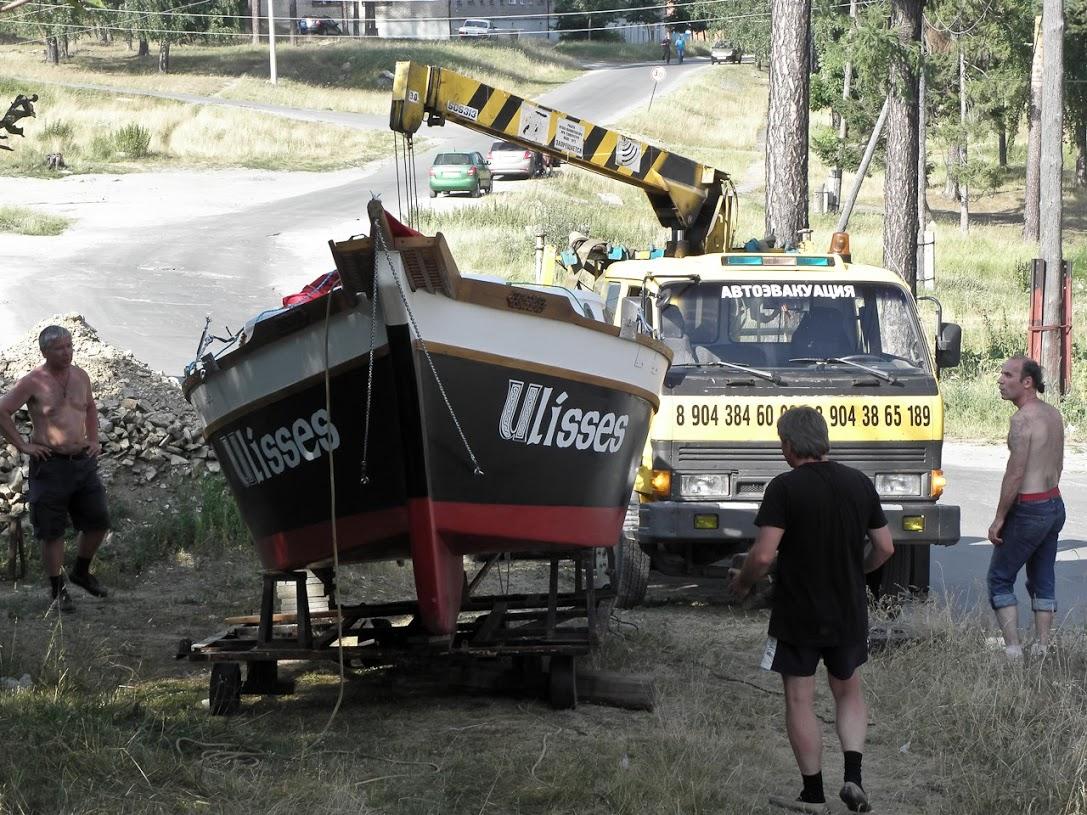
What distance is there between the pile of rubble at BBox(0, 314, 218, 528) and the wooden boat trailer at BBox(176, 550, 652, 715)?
4222 millimetres

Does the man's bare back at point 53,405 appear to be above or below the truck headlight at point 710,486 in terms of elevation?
above

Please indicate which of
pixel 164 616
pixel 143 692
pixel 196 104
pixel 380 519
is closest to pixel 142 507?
pixel 164 616

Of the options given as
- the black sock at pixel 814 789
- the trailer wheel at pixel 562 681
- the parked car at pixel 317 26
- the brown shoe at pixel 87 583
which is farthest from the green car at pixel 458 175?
the parked car at pixel 317 26

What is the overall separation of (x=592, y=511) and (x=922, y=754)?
2096 mm

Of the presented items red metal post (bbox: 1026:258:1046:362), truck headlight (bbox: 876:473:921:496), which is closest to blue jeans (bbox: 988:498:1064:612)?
truck headlight (bbox: 876:473:921:496)

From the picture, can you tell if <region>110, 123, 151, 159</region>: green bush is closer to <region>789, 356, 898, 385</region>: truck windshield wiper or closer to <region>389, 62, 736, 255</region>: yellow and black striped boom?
<region>389, 62, 736, 255</region>: yellow and black striped boom

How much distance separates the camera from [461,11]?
100750mm

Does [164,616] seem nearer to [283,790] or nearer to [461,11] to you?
[283,790]

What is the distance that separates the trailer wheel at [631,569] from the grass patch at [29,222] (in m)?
27.3

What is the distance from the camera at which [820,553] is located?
5734mm

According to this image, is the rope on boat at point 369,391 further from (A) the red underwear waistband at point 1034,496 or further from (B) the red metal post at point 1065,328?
(B) the red metal post at point 1065,328

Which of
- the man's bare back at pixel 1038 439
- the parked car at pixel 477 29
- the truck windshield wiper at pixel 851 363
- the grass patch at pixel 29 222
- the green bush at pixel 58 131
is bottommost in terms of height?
the man's bare back at pixel 1038 439

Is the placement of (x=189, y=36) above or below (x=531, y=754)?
above

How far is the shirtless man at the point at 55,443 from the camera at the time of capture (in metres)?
9.47
